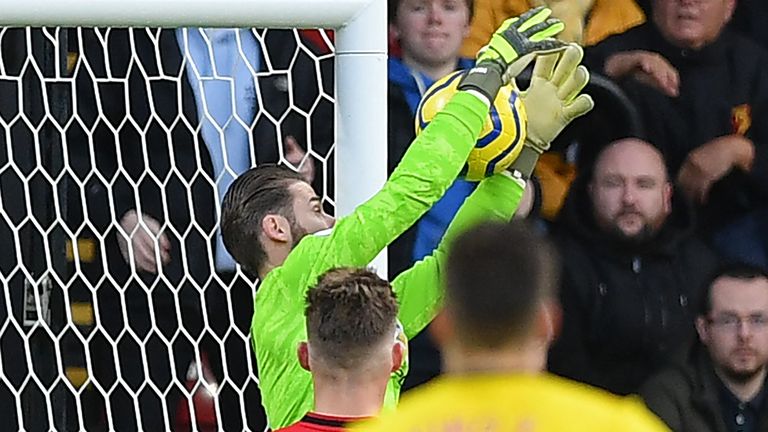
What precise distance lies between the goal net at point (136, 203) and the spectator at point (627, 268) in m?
0.58

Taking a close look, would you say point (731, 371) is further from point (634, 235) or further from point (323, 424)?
point (323, 424)

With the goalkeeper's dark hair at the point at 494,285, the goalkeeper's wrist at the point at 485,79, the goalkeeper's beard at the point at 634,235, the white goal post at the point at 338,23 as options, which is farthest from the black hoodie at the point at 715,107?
the goalkeeper's dark hair at the point at 494,285

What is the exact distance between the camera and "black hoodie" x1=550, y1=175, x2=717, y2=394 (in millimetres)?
3350

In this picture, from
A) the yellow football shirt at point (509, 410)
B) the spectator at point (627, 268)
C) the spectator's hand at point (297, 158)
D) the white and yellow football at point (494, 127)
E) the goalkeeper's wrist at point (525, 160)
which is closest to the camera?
the yellow football shirt at point (509, 410)

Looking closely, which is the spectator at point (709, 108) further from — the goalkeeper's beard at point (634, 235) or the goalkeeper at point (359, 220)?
the goalkeeper at point (359, 220)

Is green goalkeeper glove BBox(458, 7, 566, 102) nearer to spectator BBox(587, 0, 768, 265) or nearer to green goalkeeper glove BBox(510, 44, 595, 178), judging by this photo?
green goalkeeper glove BBox(510, 44, 595, 178)

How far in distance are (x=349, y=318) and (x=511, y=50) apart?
662 mm

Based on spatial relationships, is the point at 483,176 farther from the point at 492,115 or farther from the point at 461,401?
the point at 461,401

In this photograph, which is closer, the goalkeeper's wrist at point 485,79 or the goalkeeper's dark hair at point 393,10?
the goalkeeper's wrist at point 485,79

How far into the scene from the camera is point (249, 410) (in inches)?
133

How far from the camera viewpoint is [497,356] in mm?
1449

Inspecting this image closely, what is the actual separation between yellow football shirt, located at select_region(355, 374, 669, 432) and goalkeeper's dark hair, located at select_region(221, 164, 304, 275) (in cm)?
101

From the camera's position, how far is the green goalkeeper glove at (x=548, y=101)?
2582 mm

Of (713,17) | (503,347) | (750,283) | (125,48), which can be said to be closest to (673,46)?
(713,17)
